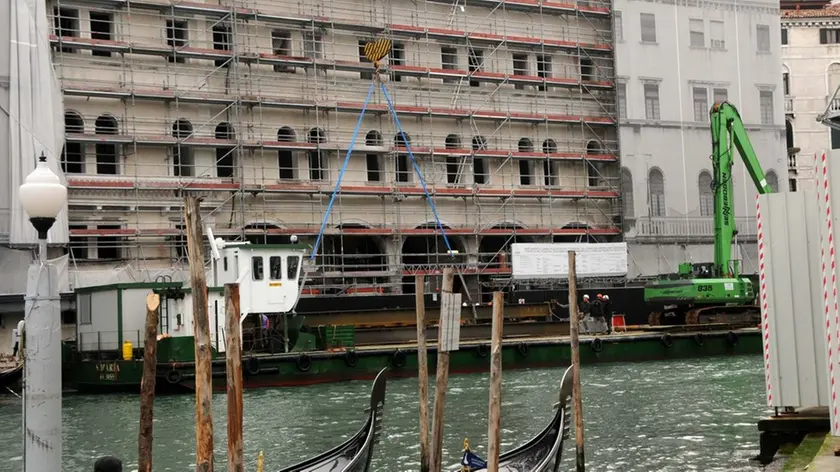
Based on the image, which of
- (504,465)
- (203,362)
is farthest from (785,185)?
(203,362)

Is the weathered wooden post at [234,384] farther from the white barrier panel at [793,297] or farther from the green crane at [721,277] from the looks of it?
the green crane at [721,277]

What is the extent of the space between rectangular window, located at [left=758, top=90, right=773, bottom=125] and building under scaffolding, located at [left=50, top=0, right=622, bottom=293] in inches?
281

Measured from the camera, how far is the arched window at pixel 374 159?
41.1 m

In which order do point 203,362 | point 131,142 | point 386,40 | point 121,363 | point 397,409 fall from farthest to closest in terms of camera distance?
point 386,40 < point 131,142 < point 121,363 < point 397,409 < point 203,362

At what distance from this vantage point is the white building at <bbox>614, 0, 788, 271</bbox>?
45.9 m

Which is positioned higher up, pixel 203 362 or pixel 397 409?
pixel 203 362

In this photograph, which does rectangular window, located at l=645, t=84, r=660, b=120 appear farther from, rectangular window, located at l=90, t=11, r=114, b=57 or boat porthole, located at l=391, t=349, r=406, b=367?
rectangular window, located at l=90, t=11, r=114, b=57

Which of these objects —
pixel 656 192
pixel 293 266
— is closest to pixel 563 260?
pixel 656 192

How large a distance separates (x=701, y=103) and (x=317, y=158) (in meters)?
16.5

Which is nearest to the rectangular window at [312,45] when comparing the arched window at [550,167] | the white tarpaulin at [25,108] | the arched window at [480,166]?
the arched window at [480,166]

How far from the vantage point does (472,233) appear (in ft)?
137

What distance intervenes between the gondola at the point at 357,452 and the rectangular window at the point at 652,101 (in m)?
34.3

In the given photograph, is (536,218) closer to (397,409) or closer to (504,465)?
(397,409)

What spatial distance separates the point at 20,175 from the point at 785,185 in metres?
30.3
